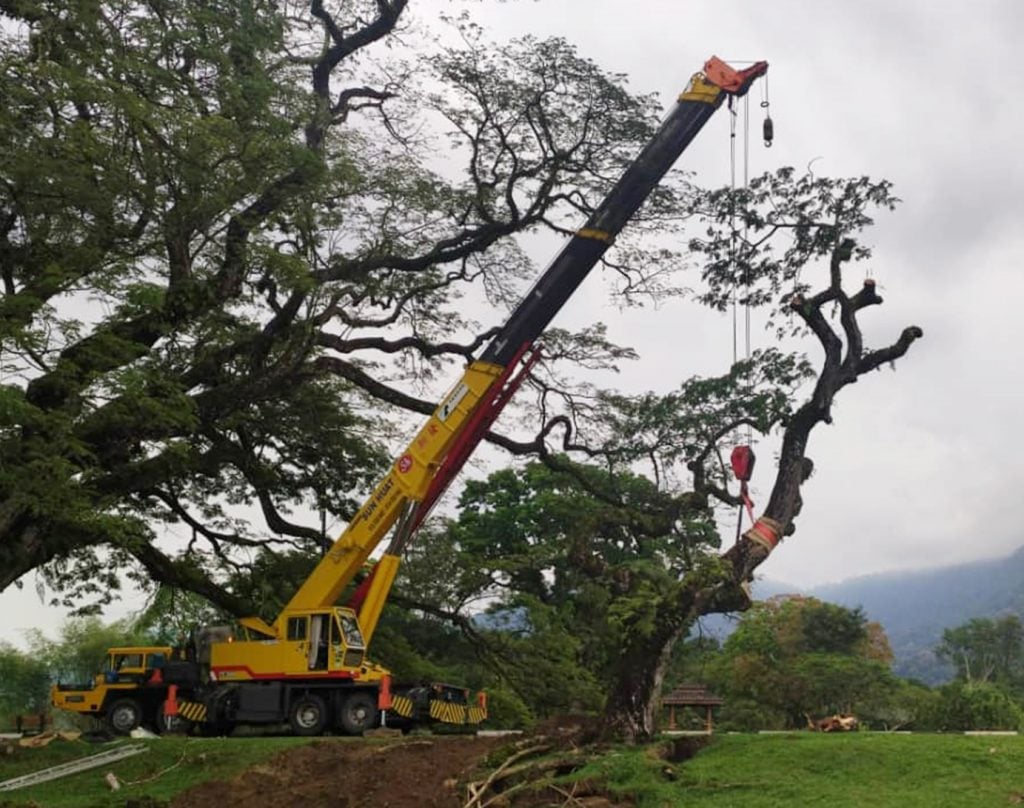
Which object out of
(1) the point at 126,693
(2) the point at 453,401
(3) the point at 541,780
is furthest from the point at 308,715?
(3) the point at 541,780

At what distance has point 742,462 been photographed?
11.4 metres

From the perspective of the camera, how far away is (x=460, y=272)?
17969 millimetres

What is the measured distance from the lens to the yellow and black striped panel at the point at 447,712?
48.7 feet

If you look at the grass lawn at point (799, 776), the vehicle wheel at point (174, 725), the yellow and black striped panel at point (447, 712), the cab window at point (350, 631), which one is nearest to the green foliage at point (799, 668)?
the yellow and black striped panel at point (447, 712)

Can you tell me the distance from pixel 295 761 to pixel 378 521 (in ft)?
12.6

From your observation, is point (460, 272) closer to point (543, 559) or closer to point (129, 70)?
point (129, 70)

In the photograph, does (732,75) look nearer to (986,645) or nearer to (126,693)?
(126,693)

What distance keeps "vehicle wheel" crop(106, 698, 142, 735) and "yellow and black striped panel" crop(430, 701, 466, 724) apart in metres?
4.98

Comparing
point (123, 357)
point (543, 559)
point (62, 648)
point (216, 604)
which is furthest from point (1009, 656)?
point (123, 357)

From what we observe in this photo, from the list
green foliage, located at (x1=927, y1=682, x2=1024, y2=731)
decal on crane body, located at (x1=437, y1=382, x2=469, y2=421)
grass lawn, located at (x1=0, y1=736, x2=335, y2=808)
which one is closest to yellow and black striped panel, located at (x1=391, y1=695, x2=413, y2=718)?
grass lawn, located at (x1=0, y1=736, x2=335, y2=808)

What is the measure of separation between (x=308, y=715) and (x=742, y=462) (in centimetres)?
729

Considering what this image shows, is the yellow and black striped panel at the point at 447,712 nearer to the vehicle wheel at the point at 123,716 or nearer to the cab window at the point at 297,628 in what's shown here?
the cab window at the point at 297,628

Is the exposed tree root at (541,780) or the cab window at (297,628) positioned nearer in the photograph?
the exposed tree root at (541,780)

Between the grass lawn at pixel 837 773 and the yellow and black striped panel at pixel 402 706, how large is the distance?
4948 mm
